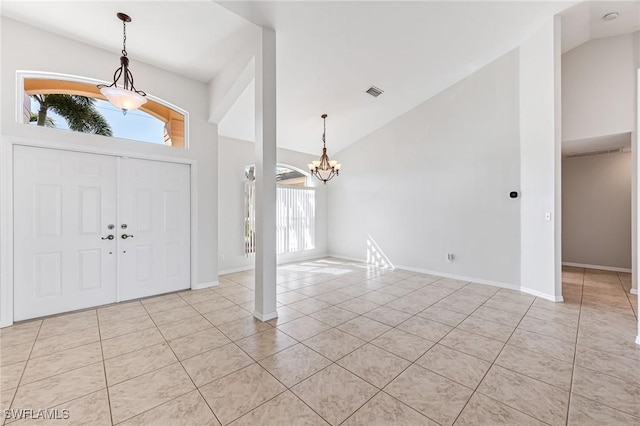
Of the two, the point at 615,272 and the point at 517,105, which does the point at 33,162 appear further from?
the point at 615,272

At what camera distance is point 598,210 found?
19.1ft

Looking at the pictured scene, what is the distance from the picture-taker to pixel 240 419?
1.65m

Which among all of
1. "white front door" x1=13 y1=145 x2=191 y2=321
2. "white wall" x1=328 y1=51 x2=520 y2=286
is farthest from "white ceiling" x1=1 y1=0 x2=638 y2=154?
"white front door" x1=13 y1=145 x2=191 y2=321

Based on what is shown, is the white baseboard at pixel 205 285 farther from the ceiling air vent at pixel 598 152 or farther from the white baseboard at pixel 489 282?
the ceiling air vent at pixel 598 152

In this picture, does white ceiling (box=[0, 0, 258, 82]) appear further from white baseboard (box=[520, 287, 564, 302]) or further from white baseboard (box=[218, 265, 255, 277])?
white baseboard (box=[520, 287, 564, 302])

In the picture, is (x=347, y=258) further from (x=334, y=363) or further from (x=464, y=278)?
(x=334, y=363)

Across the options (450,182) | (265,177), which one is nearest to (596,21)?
(450,182)

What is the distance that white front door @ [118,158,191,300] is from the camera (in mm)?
3799

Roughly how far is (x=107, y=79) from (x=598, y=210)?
9.73 meters

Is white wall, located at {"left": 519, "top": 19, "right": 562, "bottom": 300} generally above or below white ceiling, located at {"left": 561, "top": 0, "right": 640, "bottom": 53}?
below

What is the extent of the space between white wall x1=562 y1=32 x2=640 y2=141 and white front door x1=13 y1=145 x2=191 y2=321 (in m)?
7.06

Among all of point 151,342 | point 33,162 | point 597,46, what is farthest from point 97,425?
point 597,46

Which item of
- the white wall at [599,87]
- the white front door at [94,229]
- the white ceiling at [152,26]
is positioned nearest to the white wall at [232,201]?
the white front door at [94,229]

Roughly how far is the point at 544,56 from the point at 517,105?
2.32ft
